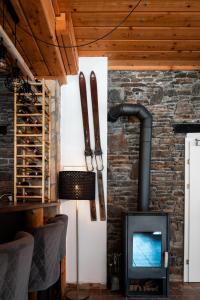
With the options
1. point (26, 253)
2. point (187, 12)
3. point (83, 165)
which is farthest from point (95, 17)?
point (26, 253)

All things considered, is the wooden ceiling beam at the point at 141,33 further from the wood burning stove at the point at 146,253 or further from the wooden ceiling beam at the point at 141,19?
the wood burning stove at the point at 146,253

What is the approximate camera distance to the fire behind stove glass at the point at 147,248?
410cm

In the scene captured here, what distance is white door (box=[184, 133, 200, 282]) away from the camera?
456cm

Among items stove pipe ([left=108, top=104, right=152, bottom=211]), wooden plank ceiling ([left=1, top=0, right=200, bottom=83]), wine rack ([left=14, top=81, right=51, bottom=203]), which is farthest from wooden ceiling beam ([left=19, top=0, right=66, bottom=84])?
stove pipe ([left=108, top=104, right=152, bottom=211])

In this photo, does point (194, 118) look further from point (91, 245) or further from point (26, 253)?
point (26, 253)

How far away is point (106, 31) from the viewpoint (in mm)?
3652

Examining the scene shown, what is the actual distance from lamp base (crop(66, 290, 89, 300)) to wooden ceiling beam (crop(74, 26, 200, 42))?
305 cm

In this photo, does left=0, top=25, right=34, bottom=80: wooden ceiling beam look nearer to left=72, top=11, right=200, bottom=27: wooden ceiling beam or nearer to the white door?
left=72, top=11, right=200, bottom=27: wooden ceiling beam

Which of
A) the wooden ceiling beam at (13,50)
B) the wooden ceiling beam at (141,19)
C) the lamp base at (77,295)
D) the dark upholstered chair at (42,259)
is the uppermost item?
the wooden ceiling beam at (141,19)

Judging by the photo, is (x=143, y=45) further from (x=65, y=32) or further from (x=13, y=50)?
(x=13, y=50)

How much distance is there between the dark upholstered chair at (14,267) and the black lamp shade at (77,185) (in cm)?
200

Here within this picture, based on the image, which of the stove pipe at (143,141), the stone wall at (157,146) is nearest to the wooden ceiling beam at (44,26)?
the stove pipe at (143,141)

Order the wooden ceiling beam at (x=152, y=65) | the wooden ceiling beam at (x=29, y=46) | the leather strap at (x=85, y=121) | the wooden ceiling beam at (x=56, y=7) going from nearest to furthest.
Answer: the wooden ceiling beam at (x=29, y=46), the wooden ceiling beam at (x=56, y=7), the leather strap at (x=85, y=121), the wooden ceiling beam at (x=152, y=65)

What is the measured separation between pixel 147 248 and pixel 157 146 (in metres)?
1.44
